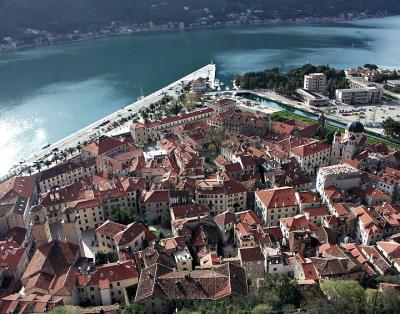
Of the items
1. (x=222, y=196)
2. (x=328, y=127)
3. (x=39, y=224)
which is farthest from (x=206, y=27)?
(x=39, y=224)

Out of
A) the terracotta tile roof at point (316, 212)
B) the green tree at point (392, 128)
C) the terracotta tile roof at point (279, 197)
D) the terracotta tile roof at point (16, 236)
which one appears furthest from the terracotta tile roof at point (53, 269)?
the green tree at point (392, 128)

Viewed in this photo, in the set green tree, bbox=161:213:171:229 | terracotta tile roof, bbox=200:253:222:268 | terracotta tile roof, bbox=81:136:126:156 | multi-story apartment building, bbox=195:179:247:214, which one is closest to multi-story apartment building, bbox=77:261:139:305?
terracotta tile roof, bbox=200:253:222:268

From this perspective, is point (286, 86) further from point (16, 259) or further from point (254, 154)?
point (16, 259)

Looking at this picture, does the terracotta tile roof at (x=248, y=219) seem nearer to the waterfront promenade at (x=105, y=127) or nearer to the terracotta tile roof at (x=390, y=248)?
the terracotta tile roof at (x=390, y=248)

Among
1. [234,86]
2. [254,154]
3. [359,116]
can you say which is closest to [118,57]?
[234,86]

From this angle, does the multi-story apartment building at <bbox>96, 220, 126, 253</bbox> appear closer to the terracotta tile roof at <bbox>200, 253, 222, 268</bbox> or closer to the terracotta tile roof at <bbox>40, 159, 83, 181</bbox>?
the terracotta tile roof at <bbox>200, 253, 222, 268</bbox>

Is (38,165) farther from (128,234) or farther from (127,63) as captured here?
(127,63)
